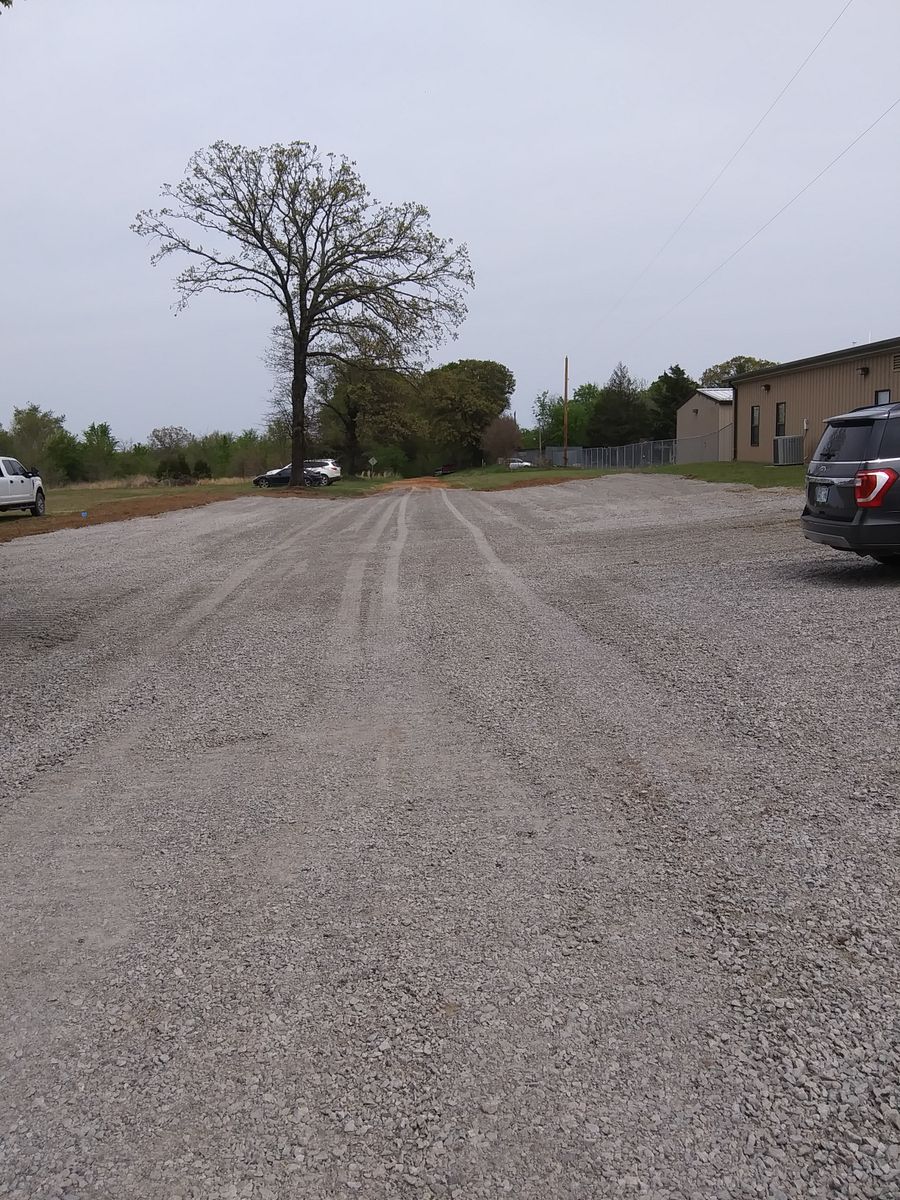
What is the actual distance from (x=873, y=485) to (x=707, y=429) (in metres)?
42.0

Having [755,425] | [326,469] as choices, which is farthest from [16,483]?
[326,469]

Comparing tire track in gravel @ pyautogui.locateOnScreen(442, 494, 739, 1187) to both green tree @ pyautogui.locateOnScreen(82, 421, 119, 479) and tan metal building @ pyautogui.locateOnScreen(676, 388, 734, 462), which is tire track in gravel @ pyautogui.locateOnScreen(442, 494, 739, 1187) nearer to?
tan metal building @ pyautogui.locateOnScreen(676, 388, 734, 462)

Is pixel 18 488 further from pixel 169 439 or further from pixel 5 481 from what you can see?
pixel 169 439

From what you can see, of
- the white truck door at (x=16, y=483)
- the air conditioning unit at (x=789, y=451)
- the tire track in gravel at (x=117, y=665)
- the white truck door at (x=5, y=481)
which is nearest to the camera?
the tire track in gravel at (x=117, y=665)

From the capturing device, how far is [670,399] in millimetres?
74875

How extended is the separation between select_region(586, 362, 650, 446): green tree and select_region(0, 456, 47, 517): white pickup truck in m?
57.3

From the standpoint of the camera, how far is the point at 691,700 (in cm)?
620

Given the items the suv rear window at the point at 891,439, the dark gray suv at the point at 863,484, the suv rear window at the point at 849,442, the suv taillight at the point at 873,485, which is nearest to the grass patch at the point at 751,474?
the suv rear window at the point at 849,442

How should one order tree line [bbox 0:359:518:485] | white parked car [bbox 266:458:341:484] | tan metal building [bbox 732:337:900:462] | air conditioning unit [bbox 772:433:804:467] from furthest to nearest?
tree line [bbox 0:359:518:485] < white parked car [bbox 266:458:341:484] < air conditioning unit [bbox 772:433:804:467] < tan metal building [bbox 732:337:900:462]

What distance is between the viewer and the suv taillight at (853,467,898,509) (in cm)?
984

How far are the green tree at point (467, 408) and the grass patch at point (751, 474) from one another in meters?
48.7

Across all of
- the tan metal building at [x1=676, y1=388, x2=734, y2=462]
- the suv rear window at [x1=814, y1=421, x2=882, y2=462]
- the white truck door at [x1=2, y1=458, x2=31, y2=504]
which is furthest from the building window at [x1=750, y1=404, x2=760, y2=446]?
the suv rear window at [x1=814, y1=421, x2=882, y2=462]

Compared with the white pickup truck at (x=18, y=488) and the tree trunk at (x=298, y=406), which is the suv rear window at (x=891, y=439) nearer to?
the white pickup truck at (x=18, y=488)

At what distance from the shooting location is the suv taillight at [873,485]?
32.3 ft
